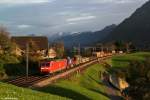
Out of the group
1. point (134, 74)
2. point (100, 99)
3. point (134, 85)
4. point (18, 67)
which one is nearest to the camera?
point (100, 99)

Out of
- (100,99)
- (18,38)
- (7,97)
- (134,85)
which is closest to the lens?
(7,97)

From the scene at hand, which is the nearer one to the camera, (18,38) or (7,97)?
(7,97)

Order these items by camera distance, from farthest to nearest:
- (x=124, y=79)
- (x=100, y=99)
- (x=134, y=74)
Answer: (x=124, y=79), (x=134, y=74), (x=100, y=99)

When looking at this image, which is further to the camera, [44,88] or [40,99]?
[44,88]

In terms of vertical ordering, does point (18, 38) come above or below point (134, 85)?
above

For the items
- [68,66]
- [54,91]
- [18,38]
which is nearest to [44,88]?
[54,91]

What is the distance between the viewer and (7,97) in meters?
25.0

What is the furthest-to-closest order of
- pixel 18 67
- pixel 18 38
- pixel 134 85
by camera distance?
pixel 18 38, pixel 18 67, pixel 134 85

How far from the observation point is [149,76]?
8412 centimetres

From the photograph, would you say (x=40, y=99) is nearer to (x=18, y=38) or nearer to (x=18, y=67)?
(x=18, y=67)

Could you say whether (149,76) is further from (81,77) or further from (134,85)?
(81,77)

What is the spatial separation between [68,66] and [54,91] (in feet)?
175

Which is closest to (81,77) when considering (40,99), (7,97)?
(40,99)

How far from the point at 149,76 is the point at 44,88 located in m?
35.9
